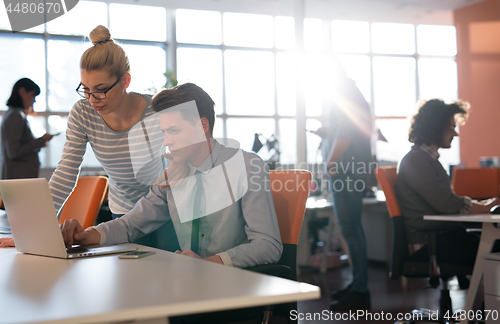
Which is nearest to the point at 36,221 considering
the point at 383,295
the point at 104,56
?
the point at 104,56

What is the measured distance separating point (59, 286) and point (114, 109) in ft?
3.12

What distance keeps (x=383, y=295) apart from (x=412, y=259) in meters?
1.21

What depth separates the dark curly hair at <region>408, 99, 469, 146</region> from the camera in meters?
2.48

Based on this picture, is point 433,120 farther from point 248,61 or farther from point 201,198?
point 248,61

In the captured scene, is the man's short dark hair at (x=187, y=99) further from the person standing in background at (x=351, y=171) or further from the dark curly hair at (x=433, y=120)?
the person standing in background at (x=351, y=171)

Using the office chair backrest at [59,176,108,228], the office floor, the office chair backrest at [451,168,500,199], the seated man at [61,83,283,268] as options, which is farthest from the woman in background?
the office chair backrest at [451,168,500,199]

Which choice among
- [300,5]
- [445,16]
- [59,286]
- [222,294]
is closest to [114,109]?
[59,286]

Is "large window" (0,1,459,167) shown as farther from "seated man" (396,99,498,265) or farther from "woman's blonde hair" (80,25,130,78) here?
"woman's blonde hair" (80,25,130,78)

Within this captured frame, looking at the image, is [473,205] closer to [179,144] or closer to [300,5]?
[179,144]

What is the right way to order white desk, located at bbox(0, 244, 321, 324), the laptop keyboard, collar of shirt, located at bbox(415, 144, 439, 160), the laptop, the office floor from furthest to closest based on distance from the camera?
the office floor
collar of shirt, located at bbox(415, 144, 439, 160)
the laptop keyboard
the laptop
white desk, located at bbox(0, 244, 321, 324)

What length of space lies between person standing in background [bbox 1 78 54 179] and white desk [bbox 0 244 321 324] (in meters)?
3.14

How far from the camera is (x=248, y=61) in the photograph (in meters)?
8.12

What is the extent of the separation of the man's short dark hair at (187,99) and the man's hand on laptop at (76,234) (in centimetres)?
44

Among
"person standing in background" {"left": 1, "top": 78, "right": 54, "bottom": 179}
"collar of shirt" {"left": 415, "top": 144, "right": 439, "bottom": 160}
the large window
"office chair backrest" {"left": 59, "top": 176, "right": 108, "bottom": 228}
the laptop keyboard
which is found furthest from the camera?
the large window
